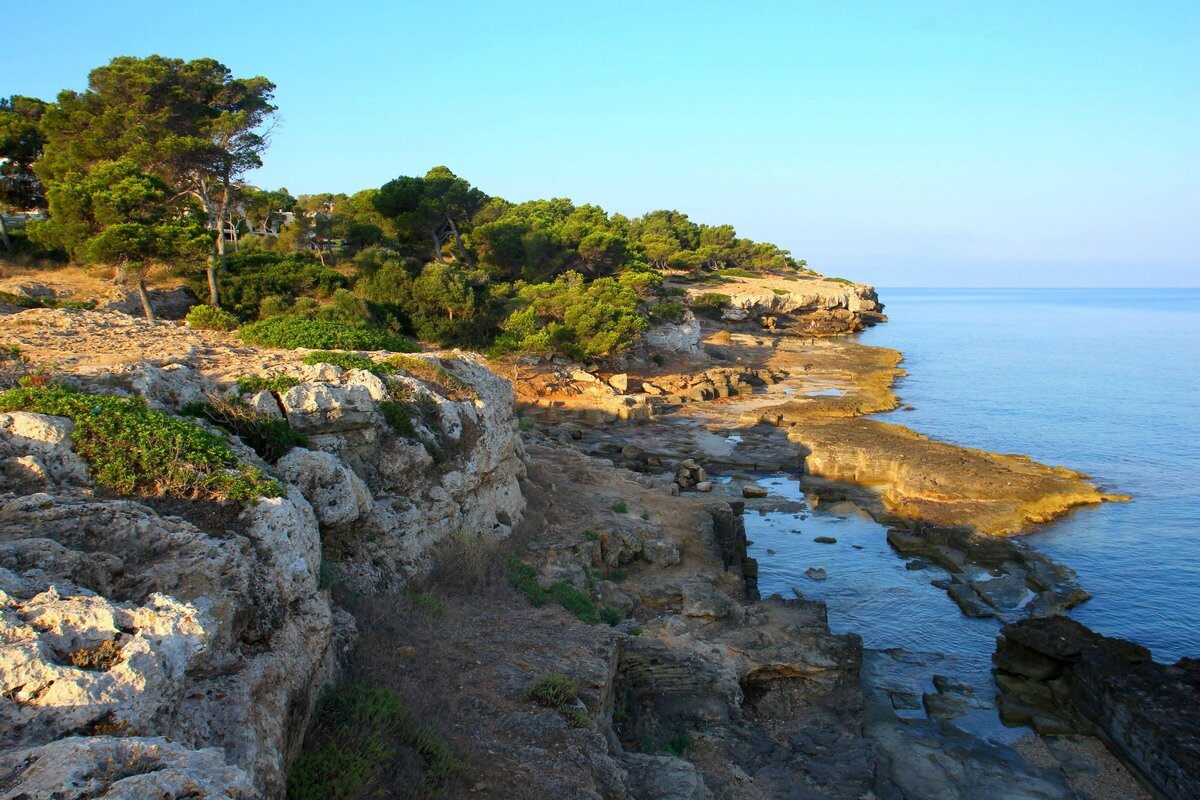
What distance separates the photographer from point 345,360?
1476 cm

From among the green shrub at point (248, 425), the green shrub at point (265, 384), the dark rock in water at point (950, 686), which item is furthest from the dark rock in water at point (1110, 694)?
the green shrub at point (265, 384)

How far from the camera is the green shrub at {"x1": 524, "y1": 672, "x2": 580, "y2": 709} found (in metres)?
9.20

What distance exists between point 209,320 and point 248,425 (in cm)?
1284

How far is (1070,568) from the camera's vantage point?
21812 millimetres

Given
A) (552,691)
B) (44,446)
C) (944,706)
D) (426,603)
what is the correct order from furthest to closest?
(944,706) → (426,603) → (552,691) → (44,446)

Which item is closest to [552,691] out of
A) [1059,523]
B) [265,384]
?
[265,384]

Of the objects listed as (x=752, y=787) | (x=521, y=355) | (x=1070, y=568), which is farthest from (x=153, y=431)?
(x=521, y=355)

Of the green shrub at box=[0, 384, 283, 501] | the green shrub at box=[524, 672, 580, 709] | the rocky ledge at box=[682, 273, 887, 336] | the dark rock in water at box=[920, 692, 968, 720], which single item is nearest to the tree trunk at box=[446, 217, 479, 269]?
the rocky ledge at box=[682, 273, 887, 336]

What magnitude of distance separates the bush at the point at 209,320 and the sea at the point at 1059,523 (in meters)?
17.2

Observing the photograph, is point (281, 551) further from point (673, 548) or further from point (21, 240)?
point (21, 240)

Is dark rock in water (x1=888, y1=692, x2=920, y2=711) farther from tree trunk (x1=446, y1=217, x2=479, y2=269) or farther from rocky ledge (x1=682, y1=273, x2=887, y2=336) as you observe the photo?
rocky ledge (x1=682, y1=273, x2=887, y2=336)

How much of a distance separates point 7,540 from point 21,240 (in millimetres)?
33377

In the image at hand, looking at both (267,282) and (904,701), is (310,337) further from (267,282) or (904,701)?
(267,282)

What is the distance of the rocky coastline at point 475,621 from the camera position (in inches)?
211
